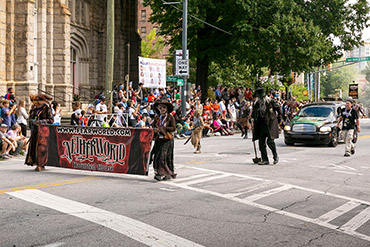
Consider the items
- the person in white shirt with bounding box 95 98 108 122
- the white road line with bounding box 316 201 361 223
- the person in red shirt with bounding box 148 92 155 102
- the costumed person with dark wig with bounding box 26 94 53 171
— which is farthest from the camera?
the person in red shirt with bounding box 148 92 155 102

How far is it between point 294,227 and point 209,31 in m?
29.5

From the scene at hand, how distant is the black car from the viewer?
2042 centimetres

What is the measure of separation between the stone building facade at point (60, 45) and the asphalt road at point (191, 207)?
42.7ft

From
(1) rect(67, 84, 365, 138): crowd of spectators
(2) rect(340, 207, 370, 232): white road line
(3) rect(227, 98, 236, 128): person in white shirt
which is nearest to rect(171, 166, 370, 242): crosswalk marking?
(2) rect(340, 207, 370, 232): white road line

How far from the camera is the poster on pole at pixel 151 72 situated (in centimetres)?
2780

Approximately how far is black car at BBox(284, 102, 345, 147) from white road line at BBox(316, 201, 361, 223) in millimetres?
11370

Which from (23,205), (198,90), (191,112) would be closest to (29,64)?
(191,112)

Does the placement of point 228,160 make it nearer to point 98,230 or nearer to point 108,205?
point 108,205

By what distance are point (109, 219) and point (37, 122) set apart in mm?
5823

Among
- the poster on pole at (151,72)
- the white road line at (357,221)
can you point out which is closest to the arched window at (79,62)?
the poster on pole at (151,72)

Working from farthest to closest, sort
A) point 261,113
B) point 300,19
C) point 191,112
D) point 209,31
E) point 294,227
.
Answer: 1. point 209,31
2. point 300,19
3. point 191,112
4. point 261,113
5. point 294,227

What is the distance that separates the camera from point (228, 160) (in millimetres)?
15445

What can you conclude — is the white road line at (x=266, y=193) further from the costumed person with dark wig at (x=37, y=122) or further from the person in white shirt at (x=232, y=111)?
the person in white shirt at (x=232, y=111)

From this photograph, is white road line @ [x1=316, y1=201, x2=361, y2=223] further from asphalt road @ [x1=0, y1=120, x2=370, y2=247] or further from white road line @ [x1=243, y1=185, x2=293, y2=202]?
white road line @ [x1=243, y1=185, x2=293, y2=202]
